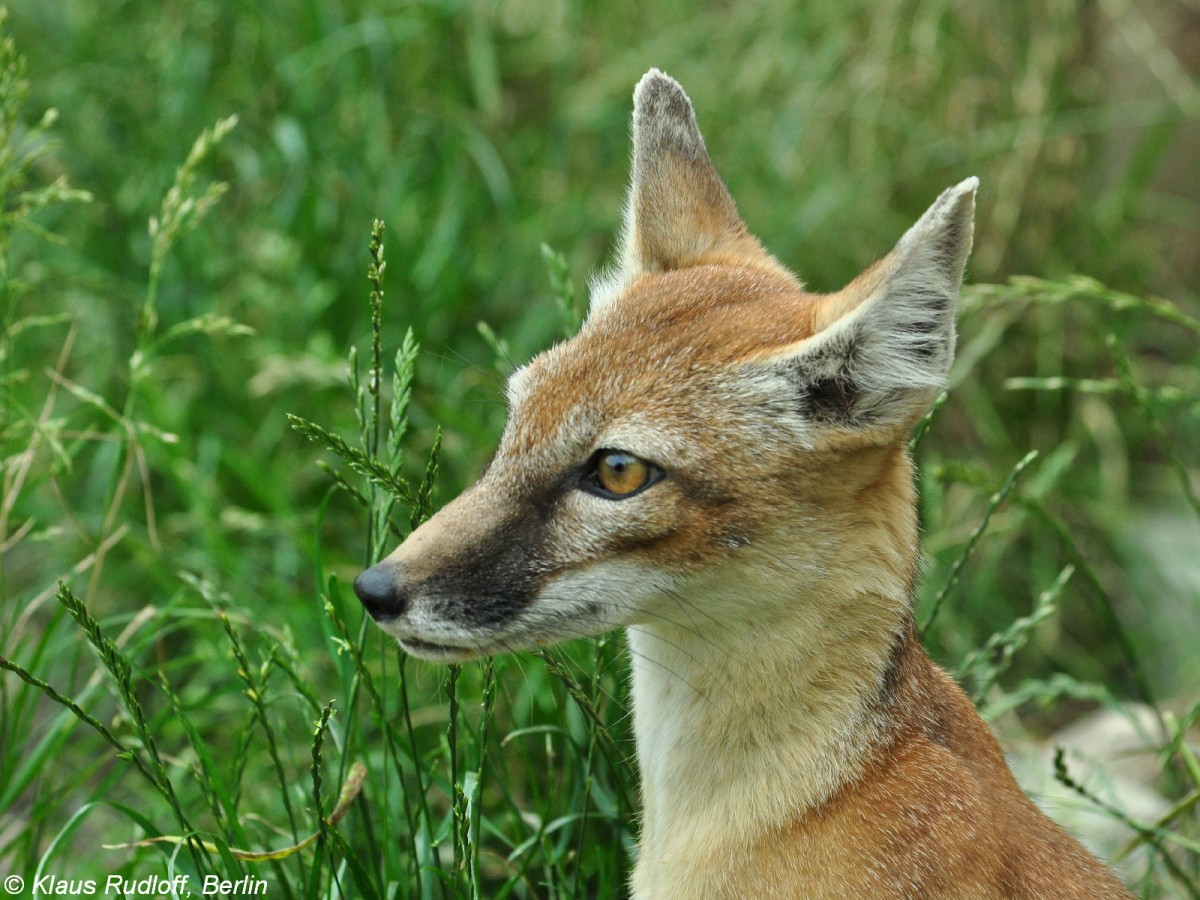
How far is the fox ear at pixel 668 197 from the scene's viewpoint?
154 inches

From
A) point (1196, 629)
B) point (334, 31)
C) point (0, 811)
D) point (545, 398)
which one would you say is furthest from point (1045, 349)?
point (0, 811)

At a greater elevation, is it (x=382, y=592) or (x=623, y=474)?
(x=623, y=474)

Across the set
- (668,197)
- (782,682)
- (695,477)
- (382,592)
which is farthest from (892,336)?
(382,592)

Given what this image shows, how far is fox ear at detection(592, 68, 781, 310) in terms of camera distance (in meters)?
3.91

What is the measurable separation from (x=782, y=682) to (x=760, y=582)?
27 centimetres

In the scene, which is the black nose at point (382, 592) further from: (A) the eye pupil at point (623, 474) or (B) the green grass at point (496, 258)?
(B) the green grass at point (496, 258)

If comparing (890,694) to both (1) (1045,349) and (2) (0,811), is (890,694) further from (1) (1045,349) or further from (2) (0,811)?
(1) (1045,349)

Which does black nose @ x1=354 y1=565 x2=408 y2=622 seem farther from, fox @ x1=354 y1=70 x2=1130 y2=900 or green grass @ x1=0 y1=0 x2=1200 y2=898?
green grass @ x1=0 y1=0 x2=1200 y2=898

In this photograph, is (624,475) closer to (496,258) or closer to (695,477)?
(695,477)

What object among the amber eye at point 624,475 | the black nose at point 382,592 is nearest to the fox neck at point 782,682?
the amber eye at point 624,475

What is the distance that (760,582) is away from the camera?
10.5ft

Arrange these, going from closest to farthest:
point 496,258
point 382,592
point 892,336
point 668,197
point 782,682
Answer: point 382,592 → point 892,336 → point 782,682 → point 668,197 → point 496,258

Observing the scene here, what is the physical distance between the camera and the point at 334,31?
7488 millimetres

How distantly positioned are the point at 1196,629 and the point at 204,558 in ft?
16.7
